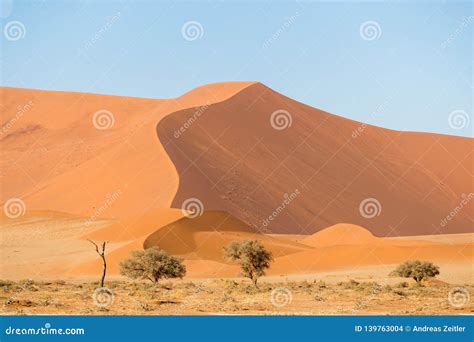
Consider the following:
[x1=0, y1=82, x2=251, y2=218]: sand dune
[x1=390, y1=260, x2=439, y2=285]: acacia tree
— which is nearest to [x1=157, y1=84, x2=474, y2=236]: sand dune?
[x1=0, y1=82, x2=251, y2=218]: sand dune

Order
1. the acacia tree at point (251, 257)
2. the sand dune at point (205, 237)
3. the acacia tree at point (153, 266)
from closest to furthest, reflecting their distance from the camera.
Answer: the acacia tree at point (153, 266) → the acacia tree at point (251, 257) → the sand dune at point (205, 237)

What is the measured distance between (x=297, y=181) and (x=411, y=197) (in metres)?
20.3

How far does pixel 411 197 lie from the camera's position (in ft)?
341

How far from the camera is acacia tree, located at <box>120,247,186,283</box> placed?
1558 inches

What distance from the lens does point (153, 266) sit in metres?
39.5

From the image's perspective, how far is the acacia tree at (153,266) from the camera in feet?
130

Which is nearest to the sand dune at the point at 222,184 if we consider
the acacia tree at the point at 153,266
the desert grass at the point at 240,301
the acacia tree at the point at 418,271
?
the acacia tree at the point at 418,271

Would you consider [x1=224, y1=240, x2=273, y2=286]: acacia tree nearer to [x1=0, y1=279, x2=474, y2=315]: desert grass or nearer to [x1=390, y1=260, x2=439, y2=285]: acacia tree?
[x1=0, y1=279, x2=474, y2=315]: desert grass

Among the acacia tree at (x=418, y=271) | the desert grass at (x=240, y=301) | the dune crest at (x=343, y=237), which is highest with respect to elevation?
the dune crest at (x=343, y=237)

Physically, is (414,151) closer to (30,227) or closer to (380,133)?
(380,133)

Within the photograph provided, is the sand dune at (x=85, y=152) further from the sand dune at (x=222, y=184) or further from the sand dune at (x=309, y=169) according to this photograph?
the sand dune at (x=309, y=169)

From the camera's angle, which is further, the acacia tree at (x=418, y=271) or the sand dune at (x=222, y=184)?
the sand dune at (x=222, y=184)

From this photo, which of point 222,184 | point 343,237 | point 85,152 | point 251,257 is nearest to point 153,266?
point 251,257

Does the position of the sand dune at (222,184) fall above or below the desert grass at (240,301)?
above
